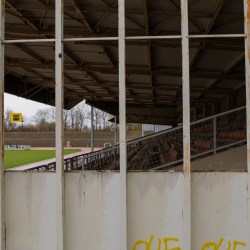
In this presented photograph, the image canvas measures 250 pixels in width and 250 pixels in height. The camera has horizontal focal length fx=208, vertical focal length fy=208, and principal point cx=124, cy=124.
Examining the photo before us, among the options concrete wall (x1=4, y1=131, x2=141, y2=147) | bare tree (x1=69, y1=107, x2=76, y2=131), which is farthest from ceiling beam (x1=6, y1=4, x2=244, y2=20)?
bare tree (x1=69, y1=107, x2=76, y2=131)

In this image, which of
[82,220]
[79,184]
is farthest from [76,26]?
[82,220]

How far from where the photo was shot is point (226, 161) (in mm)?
4543

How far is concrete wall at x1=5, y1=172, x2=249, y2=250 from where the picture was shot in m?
2.80

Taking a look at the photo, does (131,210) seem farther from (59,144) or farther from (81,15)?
(81,15)

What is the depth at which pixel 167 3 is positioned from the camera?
4.63 m

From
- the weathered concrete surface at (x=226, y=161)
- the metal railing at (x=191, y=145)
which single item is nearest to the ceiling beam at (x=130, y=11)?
the metal railing at (x=191, y=145)

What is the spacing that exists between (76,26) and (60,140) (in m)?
4.24

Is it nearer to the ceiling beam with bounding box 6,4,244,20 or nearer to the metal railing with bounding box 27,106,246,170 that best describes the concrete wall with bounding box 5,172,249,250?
the metal railing with bounding box 27,106,246,170

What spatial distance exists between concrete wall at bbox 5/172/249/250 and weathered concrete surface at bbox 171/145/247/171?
1841 millimetres

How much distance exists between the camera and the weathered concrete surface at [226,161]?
14.5 ft

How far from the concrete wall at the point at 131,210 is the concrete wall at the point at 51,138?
129 ft

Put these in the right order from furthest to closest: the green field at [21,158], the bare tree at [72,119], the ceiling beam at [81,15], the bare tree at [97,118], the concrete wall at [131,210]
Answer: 1. the bare tree at [72,119]
2. the bare tree at [97,118]
3. the green field at [21,158]
4. the ceiling beam at [81,15]
5. the concrete wall at [131,210]

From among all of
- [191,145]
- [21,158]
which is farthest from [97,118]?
[191,145]

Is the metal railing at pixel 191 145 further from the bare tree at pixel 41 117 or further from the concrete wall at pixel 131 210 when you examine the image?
the bare tree at pixel 41 117
